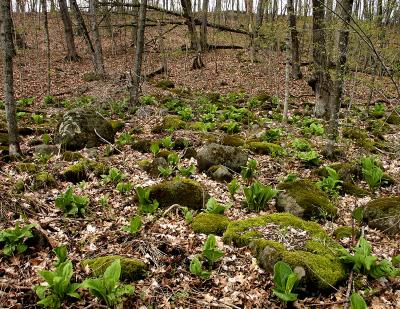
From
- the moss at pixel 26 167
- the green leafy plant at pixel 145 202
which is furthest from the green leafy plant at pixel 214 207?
the moss at pixel 26 167

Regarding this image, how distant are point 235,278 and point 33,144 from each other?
6816mm

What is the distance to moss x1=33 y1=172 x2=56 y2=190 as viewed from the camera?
256 inches

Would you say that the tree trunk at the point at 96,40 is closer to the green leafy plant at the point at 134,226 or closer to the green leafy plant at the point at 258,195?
the green leafy plant at the point at 258,195

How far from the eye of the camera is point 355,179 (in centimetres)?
753

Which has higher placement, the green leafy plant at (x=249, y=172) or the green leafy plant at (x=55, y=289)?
the green leafy plant at (x=249, y=172)

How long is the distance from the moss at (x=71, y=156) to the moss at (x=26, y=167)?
2.95 feet

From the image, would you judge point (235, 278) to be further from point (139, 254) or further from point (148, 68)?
point (148, 68)

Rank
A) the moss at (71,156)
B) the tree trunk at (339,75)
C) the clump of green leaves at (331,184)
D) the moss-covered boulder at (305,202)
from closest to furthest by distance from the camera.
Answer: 1. the moss-covered boulder at (305,202)
2. the clump of green leaves at (331,184)
3. the tree trunk at (339,75)
4. the moss at (71,156)

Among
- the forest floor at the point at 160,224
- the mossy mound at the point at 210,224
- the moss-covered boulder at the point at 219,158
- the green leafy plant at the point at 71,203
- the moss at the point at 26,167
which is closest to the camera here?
the forest floor at the point at 160,224

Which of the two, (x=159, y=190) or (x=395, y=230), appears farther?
(x=159, y=190)

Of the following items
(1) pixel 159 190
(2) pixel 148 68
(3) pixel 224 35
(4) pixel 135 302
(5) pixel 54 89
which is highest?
(3) pixel 224 35

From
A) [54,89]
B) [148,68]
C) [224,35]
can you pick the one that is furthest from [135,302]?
[224,35]

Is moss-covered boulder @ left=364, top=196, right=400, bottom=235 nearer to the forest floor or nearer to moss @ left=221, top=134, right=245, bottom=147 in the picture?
the forest floor

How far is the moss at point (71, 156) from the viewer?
8.12 metres
